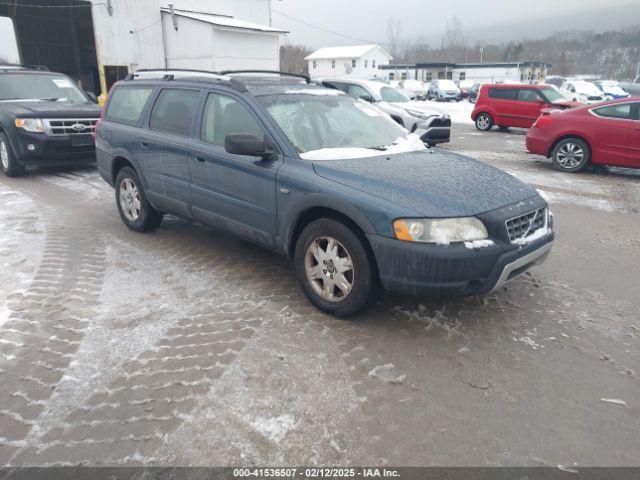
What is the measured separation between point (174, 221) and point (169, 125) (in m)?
1.65

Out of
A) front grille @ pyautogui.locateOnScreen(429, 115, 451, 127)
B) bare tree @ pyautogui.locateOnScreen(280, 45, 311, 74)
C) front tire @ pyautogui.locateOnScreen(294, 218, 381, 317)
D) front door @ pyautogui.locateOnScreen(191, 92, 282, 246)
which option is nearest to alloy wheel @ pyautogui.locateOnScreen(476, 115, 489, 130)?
front grille @ pyautogui.locateOnScreen(429, 115, 451, 127)

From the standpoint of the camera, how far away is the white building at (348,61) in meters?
67.5

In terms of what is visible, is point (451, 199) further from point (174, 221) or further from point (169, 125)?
point (174, 221)

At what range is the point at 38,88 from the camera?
30.3ft

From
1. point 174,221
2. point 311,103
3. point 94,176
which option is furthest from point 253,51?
point 311,103

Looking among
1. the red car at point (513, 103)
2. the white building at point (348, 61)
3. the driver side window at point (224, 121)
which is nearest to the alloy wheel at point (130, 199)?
the driver side window at point (224, 121)

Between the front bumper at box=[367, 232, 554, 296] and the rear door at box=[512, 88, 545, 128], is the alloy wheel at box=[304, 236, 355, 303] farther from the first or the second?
the rear door at box=[512, 88, 545, 128]

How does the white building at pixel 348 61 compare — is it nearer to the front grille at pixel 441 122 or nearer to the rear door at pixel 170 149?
the front grille at pixel 441 122

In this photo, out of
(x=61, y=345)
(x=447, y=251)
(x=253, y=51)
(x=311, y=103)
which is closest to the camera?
(x=447, y=251)

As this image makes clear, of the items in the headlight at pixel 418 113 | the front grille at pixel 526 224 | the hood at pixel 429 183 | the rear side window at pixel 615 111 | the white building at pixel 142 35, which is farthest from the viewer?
the white building at pixel 142 35

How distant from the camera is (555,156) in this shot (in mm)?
9391

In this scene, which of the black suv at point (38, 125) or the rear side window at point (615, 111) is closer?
the black suv at point (38, 125)

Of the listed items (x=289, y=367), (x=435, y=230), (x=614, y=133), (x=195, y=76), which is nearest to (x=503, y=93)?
(x=614, y=133)

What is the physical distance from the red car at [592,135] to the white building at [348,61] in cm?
5962
